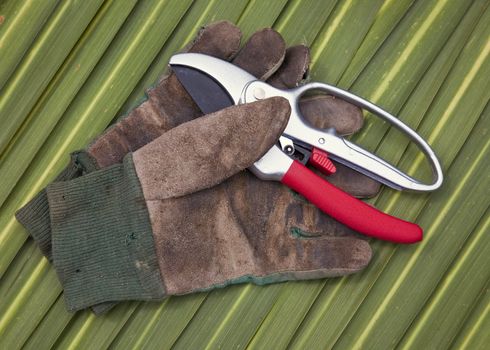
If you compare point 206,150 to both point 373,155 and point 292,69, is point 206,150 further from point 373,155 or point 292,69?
point 373,155

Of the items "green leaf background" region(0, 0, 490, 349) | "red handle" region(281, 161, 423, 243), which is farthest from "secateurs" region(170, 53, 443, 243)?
"green leaf background" region(0, 0, 490, 349)

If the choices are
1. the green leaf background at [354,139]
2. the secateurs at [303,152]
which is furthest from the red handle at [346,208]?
the green leaf background at [354,139]

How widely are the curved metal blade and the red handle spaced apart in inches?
10.3

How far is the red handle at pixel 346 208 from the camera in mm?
1490

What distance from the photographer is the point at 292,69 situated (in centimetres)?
157

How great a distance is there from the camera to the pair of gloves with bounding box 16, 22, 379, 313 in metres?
1.46

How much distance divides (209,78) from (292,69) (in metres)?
0.25

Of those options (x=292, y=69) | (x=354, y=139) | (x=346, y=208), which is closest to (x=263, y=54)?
(x=292, y=69)

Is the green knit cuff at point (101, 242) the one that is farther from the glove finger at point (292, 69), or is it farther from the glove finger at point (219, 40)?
the glove finger at point (292, 69)

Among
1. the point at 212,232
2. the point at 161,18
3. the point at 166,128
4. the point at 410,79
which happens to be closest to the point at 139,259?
the point at 212,232

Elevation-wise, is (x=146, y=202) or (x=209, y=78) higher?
(x=209, y=78)

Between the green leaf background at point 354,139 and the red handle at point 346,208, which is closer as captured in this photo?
the red handle at point 346,208

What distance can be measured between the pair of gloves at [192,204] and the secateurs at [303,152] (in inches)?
2.3

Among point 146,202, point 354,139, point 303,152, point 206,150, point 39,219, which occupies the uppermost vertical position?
point 354,139
